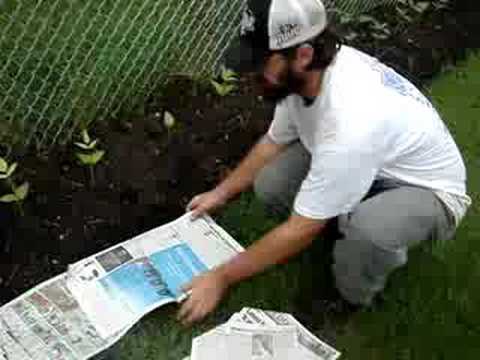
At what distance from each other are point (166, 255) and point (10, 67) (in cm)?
92

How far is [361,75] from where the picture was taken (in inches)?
85.0

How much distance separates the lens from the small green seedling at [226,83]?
3.31 metres

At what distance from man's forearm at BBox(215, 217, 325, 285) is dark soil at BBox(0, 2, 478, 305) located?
55 cm

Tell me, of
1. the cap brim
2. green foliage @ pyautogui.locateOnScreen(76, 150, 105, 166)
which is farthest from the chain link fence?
the cap brim

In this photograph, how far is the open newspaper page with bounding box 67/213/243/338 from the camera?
245cm

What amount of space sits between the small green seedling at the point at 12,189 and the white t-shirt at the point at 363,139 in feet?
2.74

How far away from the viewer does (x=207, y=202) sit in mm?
2654

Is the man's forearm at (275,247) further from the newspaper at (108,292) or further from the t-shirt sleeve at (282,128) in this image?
the t-shirt sleeve at (282,128)

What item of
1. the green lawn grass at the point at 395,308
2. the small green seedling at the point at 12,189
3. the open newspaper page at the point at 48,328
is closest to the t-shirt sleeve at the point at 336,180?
the green lawn grass at the point at 395,308

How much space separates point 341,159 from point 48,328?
94cm

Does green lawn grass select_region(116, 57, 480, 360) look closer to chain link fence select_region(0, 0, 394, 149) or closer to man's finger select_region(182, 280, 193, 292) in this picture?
man's finger select_region(182, 280, 193, 292)

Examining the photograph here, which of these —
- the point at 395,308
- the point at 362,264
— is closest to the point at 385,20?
the point at 395,308

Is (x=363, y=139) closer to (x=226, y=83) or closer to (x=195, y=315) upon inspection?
(x=195, y=315)

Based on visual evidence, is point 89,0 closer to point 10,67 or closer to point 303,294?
point 10,67
